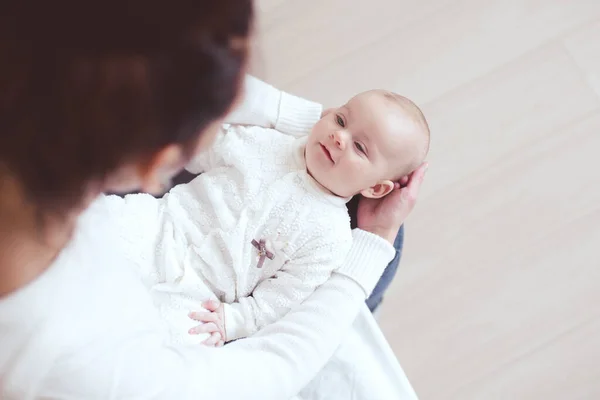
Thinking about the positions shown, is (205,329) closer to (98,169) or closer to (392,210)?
(392,210)

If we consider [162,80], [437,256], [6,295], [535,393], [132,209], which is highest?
[162,80]

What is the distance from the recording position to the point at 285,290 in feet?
2.79

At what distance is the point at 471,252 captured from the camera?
1.27m

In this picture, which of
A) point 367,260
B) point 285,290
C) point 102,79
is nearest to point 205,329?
point 285,290

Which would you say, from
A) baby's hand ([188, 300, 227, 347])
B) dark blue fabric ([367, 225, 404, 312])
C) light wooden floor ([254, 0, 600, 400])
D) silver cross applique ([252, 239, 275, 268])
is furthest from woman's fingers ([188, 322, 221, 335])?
light wooden floor ([254, 0, 600, 400])

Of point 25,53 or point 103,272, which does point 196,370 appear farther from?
point 25,53

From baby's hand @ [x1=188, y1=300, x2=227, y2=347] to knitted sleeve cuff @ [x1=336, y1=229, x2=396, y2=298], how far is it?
17 cm

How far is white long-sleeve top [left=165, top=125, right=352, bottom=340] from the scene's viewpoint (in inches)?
33.4

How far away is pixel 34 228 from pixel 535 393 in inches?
39.8

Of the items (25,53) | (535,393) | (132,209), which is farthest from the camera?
(535,393)

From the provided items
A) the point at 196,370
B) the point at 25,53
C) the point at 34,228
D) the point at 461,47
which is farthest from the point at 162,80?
the point at 461,47

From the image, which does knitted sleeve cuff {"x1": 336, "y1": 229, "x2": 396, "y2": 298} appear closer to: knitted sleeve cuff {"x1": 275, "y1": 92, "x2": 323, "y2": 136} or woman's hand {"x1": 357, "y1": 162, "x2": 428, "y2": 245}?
woman's hand {"x1": 357, "y1": 162, "x2": 428, "y2": 245}

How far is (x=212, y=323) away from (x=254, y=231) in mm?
138

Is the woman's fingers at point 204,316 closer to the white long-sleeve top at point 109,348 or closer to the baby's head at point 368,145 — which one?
the white long-sleeve top at point 109,348
